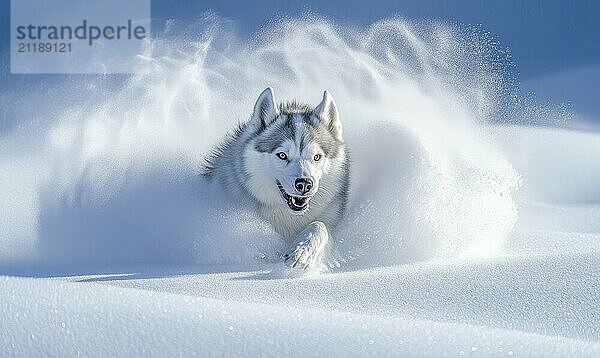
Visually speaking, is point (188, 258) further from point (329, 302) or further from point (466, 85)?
point (466, 85)

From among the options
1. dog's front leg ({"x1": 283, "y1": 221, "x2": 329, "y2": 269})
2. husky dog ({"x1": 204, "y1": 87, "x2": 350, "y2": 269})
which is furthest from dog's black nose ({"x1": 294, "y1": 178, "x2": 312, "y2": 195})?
dog's front leg ({"x1": 283, "y1": 221, "x2": 329, "y2": 269})

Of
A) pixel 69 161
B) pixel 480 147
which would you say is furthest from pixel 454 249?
pixel 69 161

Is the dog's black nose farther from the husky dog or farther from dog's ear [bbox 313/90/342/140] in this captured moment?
dog's ear [bbox 313/90/342/140]

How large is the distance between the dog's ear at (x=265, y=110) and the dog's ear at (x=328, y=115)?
264 millimetres

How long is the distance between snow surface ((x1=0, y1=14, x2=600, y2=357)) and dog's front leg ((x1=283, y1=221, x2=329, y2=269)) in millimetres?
82

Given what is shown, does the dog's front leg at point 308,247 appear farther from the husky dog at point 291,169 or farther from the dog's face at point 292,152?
the dog's face at point 292,152

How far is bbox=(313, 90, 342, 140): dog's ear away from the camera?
5238 mm

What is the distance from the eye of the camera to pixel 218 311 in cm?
258

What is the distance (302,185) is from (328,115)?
2.44 feet

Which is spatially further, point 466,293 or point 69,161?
point 69,161

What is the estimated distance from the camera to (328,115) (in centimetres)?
529

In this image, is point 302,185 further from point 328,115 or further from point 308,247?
point 328,115

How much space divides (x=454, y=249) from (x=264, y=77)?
8.55ft

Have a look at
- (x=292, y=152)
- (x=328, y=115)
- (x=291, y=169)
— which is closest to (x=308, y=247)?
(x=291, y=169)
